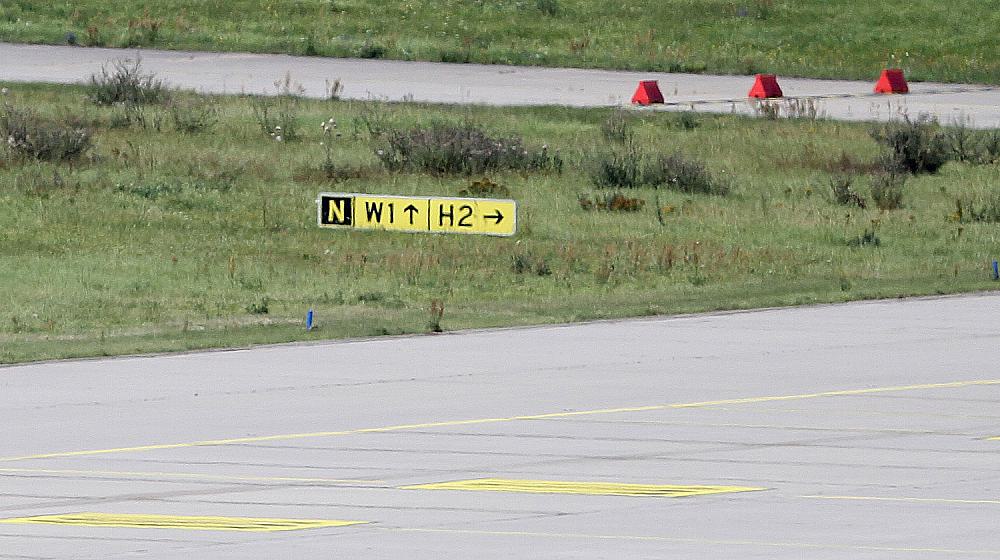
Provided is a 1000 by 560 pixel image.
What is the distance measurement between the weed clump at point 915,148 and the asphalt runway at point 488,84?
2328 millimetres

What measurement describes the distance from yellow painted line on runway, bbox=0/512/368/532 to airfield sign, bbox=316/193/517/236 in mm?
13787

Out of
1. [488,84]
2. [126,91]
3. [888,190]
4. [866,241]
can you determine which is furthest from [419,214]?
[488,84]

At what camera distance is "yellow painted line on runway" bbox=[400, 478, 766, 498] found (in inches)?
480

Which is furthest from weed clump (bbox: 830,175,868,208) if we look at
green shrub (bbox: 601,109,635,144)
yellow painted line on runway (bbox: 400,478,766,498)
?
yellow painted line on runway (bbox: 400,478,766,498)

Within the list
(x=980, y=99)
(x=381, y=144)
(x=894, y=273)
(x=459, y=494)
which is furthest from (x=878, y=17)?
(x=459, y=494)

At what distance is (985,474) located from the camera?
41.7 ft

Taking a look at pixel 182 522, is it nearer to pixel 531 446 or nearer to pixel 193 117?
pixel 531 446

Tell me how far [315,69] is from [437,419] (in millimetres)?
29178

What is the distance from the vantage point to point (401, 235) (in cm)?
2634

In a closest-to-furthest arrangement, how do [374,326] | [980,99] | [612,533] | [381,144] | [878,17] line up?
1. [612,533]
2. [374,326]
3. [381,144]
4. [980,99]
5. [878,17]

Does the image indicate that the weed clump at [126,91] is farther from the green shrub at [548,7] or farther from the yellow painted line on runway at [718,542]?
the yellow painted line on runway at [718,542]

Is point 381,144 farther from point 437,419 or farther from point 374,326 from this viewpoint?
point 437,419

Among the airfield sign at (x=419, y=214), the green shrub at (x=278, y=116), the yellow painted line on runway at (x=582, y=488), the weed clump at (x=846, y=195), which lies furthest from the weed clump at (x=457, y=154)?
the yellow painted line on runway at (x=582, y=488)

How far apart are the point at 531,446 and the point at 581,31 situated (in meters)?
36.0
